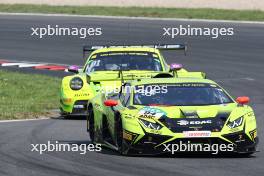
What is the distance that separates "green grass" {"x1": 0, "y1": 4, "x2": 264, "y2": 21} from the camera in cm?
3806

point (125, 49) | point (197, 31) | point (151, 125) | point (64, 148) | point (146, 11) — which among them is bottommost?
point (64, 148)

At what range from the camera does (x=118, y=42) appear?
110 ft

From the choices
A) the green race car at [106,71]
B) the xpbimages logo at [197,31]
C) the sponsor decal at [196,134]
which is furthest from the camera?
the xpbimages logo at [197,31]

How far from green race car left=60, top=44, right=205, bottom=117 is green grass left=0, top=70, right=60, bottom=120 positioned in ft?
3.22

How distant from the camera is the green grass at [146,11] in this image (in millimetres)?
38062

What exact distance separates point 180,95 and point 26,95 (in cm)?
995

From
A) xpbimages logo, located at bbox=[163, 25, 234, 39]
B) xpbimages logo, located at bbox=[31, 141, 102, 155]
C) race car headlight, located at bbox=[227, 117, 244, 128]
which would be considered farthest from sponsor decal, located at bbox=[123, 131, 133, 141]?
xpbimages logo, located at bbox=[163, 25, 234, 39]

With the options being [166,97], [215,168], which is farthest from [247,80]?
[215,168]

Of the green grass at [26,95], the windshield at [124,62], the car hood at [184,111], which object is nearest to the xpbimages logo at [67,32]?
the green grass at [26,95]

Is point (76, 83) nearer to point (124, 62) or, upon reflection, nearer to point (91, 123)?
point (124, 62)

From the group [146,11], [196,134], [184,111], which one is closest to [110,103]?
[184,111]

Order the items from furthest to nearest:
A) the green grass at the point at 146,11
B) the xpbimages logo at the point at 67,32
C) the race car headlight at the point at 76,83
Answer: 1. the green grass at the point at 146,11
2. the xpbimages logo at the point at 67,32
3. the race car headlight at the point at 76,83

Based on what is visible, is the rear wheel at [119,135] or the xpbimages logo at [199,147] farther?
the rear wheel at [119,135]

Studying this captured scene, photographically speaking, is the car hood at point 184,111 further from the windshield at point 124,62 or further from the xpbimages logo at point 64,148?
the windshield at point 124,62
